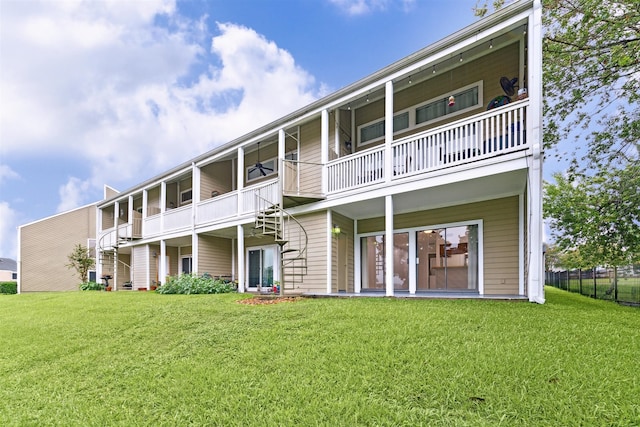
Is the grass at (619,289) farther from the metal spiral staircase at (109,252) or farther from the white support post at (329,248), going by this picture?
the metal spiral staircase at (109,252)

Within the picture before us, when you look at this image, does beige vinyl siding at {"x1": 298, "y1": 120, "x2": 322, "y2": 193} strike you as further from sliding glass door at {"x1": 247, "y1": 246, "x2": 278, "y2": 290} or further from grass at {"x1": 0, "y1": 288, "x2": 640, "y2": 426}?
grass at {"x1": 0, "y1": 288, "x2": 640, "y2": 426}

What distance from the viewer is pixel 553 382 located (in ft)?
9.62

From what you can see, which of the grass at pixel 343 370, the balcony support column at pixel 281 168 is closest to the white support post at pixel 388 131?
the balcony support column at pixel 281 168

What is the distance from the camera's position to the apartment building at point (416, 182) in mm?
6582

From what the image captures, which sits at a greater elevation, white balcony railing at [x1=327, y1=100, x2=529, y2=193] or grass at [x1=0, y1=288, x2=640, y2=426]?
white balcony railing at [x1=327, y1=100, x2=529, y2=193]

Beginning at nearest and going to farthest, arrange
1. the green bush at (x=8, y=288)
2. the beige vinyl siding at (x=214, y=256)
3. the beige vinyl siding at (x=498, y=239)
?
1. the beige vinyl siding at (x=498, y=239)
2. the beige vinyl siding at (x=214, y=256)
3. the green bush at (x=8, y=288)

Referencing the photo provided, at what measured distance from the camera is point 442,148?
735cm

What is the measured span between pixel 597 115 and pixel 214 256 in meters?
14.7

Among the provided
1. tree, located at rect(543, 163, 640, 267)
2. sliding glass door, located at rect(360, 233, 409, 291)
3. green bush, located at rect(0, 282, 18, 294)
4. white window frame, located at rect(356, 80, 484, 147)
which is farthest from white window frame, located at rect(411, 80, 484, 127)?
green bush, located at rect(0, 282, 18, 294)

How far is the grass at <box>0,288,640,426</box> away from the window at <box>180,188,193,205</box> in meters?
11.3

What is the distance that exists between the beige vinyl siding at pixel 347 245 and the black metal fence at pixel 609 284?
7385 mm

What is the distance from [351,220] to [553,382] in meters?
7.92

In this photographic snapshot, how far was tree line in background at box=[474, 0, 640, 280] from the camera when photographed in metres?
8.84

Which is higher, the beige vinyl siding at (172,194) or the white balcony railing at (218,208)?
the beige vinyl siding at (172,194)
